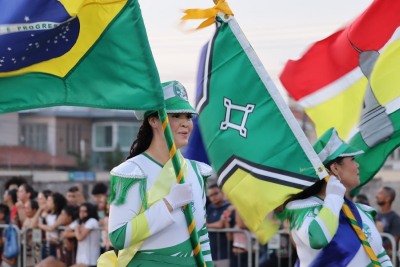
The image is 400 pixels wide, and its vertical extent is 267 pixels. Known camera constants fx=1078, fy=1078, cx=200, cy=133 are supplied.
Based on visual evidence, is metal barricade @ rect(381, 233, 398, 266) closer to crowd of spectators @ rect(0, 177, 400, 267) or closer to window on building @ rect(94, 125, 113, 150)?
crowd of spectators @ rect(0, 177, 400, 267)

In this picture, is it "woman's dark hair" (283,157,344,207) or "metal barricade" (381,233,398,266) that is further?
"metal barricade" (381,233,398,266)

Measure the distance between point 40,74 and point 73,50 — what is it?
0.24 meters

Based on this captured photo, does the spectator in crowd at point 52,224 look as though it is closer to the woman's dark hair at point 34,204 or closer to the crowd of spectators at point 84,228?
the crowd of spectators at point 84,228

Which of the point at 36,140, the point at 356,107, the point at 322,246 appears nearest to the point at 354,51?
the point at 356,107

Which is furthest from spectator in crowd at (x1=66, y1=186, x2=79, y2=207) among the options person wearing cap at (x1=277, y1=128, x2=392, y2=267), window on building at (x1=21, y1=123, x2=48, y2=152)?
window on building at (x1=21, y1=123, x2=48, y2=152)

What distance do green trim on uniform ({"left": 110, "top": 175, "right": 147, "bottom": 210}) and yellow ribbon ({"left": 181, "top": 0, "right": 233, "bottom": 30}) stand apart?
1339 mm

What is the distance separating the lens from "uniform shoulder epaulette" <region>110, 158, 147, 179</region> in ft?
20.1

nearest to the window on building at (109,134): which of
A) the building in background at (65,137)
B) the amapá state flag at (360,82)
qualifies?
the building in background at (65,137)

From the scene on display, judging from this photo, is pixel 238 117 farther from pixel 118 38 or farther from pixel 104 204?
pixel 104 204

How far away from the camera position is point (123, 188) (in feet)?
20.1

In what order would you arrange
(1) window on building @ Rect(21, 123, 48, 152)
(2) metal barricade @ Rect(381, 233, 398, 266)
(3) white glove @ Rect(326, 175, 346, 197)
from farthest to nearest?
(1) window on building @ Rect(21, 123, 48, 152) < (2) metal barricade @ Rect(381, 233, 398, 266) < (3) white glove @ Rect(326, 175, 346, 197)

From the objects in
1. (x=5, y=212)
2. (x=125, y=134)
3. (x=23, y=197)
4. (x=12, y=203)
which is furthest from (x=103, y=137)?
(x=5, y=212)

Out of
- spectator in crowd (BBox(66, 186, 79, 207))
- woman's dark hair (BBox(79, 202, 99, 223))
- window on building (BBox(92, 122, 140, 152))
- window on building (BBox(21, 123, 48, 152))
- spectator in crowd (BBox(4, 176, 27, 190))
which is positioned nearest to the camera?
woman's dark hair (BBox(79, 202, 99, 223))

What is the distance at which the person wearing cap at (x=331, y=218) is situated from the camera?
6.79 m
